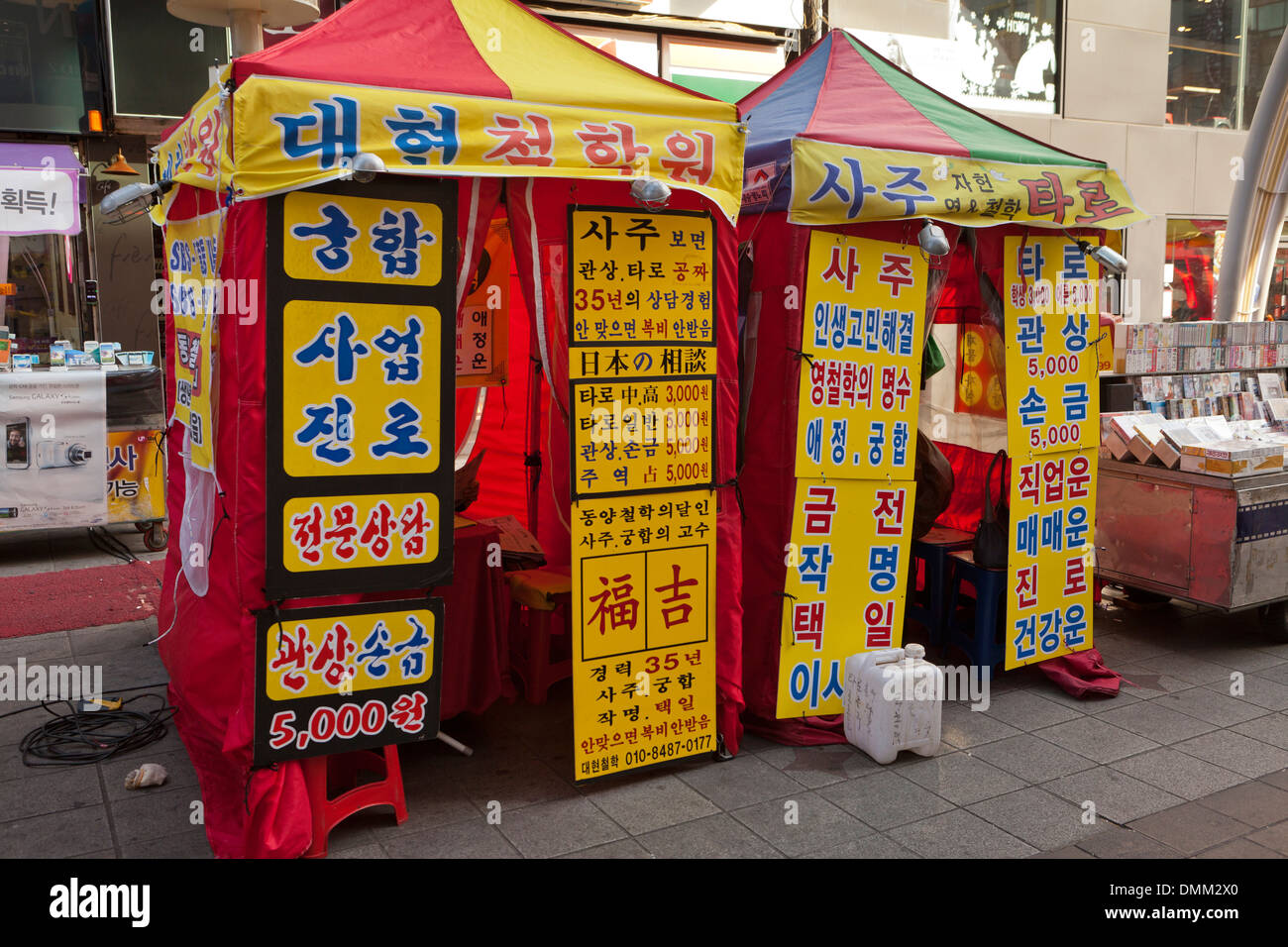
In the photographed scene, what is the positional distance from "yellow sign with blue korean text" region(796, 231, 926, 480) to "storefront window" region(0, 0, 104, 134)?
824 centimetres

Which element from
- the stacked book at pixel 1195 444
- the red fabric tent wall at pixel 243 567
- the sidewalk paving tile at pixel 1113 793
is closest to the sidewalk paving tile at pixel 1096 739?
the sidewalk paving tile at pixel 1113 793

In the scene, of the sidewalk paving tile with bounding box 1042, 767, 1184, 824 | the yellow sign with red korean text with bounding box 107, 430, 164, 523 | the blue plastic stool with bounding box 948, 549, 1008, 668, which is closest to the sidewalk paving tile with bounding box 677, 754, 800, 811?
the sidewalk paving tile with bounding box 1042, 767, 1184, 824

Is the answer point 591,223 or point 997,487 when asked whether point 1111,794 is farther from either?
point 591,223

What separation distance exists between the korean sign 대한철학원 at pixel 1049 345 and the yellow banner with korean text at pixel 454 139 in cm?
215

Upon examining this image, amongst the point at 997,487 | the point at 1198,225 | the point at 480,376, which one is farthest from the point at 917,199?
the point at 1198,225

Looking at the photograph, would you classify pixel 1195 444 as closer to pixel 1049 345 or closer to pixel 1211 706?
pixel 1049 345

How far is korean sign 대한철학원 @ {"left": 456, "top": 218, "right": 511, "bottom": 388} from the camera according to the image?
20.6ft

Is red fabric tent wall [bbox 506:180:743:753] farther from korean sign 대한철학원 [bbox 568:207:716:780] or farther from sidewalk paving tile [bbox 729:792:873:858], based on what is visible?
sidewalk paving tile [bbox 729:792:873:858]

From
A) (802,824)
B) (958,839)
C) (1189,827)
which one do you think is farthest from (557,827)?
(1189,827)

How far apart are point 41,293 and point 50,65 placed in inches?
84.8

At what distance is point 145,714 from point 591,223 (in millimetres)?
3652

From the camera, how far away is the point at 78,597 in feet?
25.6

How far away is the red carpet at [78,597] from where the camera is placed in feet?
23.7

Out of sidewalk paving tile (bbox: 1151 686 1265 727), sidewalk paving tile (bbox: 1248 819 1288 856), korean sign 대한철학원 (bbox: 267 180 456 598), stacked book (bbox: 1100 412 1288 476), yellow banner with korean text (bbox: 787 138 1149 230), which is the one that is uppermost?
yellow banner with korean text (bbox: 787 138 1149 230)
